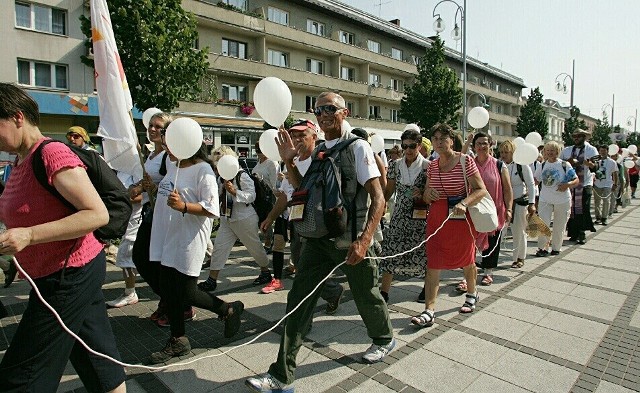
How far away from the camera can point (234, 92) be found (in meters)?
27.3

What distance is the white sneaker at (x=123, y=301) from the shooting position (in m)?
4.74

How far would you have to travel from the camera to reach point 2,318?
439cm

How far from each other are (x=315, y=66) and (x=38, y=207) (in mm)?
32881

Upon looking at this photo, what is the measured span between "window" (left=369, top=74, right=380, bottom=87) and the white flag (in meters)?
34.9

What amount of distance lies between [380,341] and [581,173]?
7595 millimetres

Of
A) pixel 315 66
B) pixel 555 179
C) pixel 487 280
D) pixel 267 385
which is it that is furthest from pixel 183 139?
pixel 315 66

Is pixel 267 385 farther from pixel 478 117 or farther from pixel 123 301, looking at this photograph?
pixel 478 117

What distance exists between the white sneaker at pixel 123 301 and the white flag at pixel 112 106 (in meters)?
1.79

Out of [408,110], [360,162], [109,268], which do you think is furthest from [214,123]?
[360,162]

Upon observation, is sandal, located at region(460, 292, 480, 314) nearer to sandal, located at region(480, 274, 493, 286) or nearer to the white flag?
sandal, located at region(480, 274, 493, 286)

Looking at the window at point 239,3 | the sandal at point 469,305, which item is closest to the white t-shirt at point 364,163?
the sandal at point 469,305

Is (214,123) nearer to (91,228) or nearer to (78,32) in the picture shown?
(78,32)

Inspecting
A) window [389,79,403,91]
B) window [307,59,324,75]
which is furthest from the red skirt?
window [389,79,403,91]

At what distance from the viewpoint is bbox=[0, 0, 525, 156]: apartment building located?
19500 millimetres
